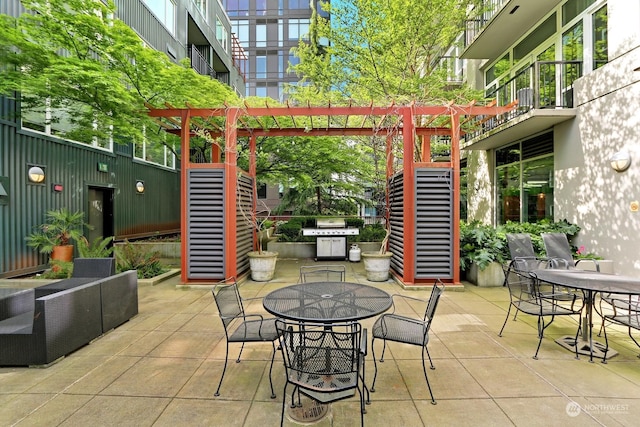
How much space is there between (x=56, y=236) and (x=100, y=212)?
8.13 ft

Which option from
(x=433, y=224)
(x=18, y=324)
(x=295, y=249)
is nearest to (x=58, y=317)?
(x=18, y=324)

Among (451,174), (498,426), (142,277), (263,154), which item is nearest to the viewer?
(498,426)

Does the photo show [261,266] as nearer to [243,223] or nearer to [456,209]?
[243,223]

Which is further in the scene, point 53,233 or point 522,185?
point 522,185

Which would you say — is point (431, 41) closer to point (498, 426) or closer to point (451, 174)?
point (451, 174)

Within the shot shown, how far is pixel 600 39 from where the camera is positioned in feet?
21.9

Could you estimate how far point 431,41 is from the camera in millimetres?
9148

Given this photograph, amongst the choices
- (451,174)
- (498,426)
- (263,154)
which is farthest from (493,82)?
(498,426)

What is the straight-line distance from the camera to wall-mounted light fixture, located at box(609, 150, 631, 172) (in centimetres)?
563

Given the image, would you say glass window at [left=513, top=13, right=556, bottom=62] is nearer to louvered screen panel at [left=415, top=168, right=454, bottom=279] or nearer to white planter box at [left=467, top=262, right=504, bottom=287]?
louvered screen panel at [left=415, top=168, right=454, bottom=279]

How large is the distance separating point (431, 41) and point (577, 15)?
329 centimetres

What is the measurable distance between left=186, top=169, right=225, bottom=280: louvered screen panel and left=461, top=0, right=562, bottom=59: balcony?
27.6 feet

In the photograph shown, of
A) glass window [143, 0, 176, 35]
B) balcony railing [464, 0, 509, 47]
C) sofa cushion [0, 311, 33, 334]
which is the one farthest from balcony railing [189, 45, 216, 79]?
sofa cushion [0, 311, 33, 334]

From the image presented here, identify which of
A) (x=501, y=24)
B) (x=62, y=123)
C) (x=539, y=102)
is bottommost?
(x=62, y=123)
